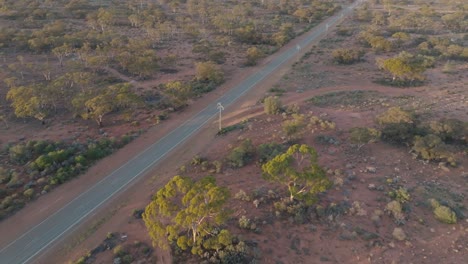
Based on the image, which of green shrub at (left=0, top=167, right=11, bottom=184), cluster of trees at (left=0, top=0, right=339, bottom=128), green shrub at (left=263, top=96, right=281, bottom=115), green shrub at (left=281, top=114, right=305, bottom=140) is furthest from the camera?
green shrub at (left=263, top=96, right=281, bottom=115)

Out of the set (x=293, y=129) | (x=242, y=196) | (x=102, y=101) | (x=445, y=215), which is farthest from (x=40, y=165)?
(x=445, y=215)

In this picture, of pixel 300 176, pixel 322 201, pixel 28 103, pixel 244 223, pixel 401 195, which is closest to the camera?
pixel 244 223

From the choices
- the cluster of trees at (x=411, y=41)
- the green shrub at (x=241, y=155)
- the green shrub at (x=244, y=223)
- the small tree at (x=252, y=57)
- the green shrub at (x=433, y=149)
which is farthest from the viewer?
the small tree at (x=252, y=57)

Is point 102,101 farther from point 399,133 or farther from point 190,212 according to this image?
point 399,133

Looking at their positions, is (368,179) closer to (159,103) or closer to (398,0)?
(159,103)

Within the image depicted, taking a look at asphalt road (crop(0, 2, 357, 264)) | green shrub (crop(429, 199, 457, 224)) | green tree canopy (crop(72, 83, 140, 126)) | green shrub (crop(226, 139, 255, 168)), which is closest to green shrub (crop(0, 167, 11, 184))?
asphalt road (crop(0, 2, 357, 264))

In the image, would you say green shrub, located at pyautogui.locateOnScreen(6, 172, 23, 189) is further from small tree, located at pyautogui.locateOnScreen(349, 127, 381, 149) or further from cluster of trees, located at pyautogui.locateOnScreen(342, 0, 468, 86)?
cluster of trees, located at pyautogui.locateOnScreen(342, 0, 468, 86)

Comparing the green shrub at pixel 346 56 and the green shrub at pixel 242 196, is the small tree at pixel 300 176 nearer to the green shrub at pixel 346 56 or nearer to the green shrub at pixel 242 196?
the green shrub at pixel 242 196

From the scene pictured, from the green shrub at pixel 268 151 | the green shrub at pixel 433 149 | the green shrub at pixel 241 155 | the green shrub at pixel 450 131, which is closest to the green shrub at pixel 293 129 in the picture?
the green shrub at pixel 268 151
